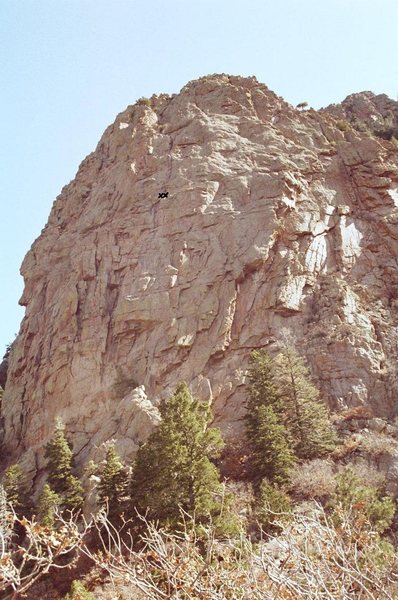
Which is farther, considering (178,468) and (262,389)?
(262,389)

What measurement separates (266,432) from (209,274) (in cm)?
1385

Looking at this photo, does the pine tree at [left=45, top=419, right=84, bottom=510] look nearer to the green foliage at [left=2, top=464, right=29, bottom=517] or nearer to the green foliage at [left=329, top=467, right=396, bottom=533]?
the green foliage at [left=2, top=464, right=29, bottom=517]

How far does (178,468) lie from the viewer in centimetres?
2033

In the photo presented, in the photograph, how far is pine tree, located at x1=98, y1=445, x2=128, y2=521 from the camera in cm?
2247

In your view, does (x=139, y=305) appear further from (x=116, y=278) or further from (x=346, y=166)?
(x=346, y=166)

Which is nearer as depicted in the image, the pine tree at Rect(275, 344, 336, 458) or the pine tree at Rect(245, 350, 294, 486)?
→ the pine tree at Rect(245, 350, 294, 486)

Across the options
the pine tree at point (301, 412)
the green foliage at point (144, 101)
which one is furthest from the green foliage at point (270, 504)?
the green foliage at point (144, 101)

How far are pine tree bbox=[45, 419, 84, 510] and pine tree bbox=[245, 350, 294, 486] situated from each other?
28.8 feet

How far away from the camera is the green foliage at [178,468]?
1981cm

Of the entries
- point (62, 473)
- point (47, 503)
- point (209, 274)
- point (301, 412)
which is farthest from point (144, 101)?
point (47, 503)

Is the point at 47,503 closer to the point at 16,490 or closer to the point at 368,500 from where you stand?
the point at 16,490

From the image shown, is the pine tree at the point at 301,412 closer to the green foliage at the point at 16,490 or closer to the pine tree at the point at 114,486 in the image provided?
the pine tree at the point at 114,486

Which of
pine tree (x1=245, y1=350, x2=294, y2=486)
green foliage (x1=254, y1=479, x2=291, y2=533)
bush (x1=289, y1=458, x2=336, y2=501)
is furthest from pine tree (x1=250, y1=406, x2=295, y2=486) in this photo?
green foliage (x1=254, y1=479, x2=291, y2=533)

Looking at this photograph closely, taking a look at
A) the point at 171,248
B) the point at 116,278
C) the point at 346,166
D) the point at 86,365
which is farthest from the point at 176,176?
the point at 86,365
